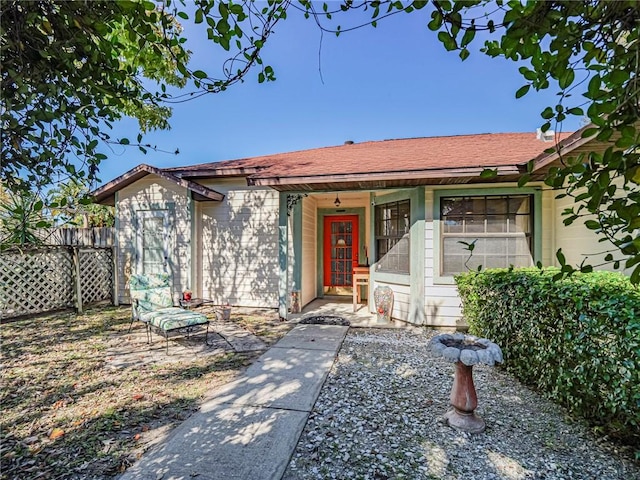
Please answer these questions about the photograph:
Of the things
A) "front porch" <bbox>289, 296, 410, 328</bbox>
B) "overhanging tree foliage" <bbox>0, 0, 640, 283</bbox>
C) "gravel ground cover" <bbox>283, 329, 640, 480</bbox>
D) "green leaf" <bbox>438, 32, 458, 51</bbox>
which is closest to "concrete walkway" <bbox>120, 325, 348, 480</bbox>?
"gravel ground cover" <bbox>283, 329, 640, 480</bbox>

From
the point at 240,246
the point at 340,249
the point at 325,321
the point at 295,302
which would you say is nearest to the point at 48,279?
the point at 240,246

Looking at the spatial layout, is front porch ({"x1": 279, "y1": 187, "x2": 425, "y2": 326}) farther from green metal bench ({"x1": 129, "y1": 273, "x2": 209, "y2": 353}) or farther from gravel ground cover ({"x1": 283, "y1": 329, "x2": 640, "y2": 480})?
gravel ground cover ({"x1": 283, "y1": 329, "x2": 640, "y2": 480})

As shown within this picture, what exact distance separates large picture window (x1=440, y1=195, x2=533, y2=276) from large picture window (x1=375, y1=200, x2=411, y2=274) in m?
0.67

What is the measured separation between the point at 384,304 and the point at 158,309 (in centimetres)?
414

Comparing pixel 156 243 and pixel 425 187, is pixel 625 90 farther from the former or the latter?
pixel 156 243

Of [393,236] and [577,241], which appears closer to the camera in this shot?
[577,241]

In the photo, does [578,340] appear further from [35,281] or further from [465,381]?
[35,281]

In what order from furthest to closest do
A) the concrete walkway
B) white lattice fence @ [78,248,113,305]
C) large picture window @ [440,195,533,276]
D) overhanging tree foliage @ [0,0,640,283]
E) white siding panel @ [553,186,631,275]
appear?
white lattice fence @ [78,248,113,305] < large picture window @ [440,195,533,276] < white siding panel @ [553,186,631,275] < the concrete walkway < overhanging tree foliage @ [0,0,640,283]

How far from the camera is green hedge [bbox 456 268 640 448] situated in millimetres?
2227

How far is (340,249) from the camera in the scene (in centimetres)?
902

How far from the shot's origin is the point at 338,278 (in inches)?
353

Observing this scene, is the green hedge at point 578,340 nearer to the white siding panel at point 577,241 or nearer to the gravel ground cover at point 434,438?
the gravel ground cover at point 434,438

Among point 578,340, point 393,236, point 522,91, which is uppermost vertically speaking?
point 522,91

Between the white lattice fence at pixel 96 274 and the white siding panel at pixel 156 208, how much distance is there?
347 millimetres
